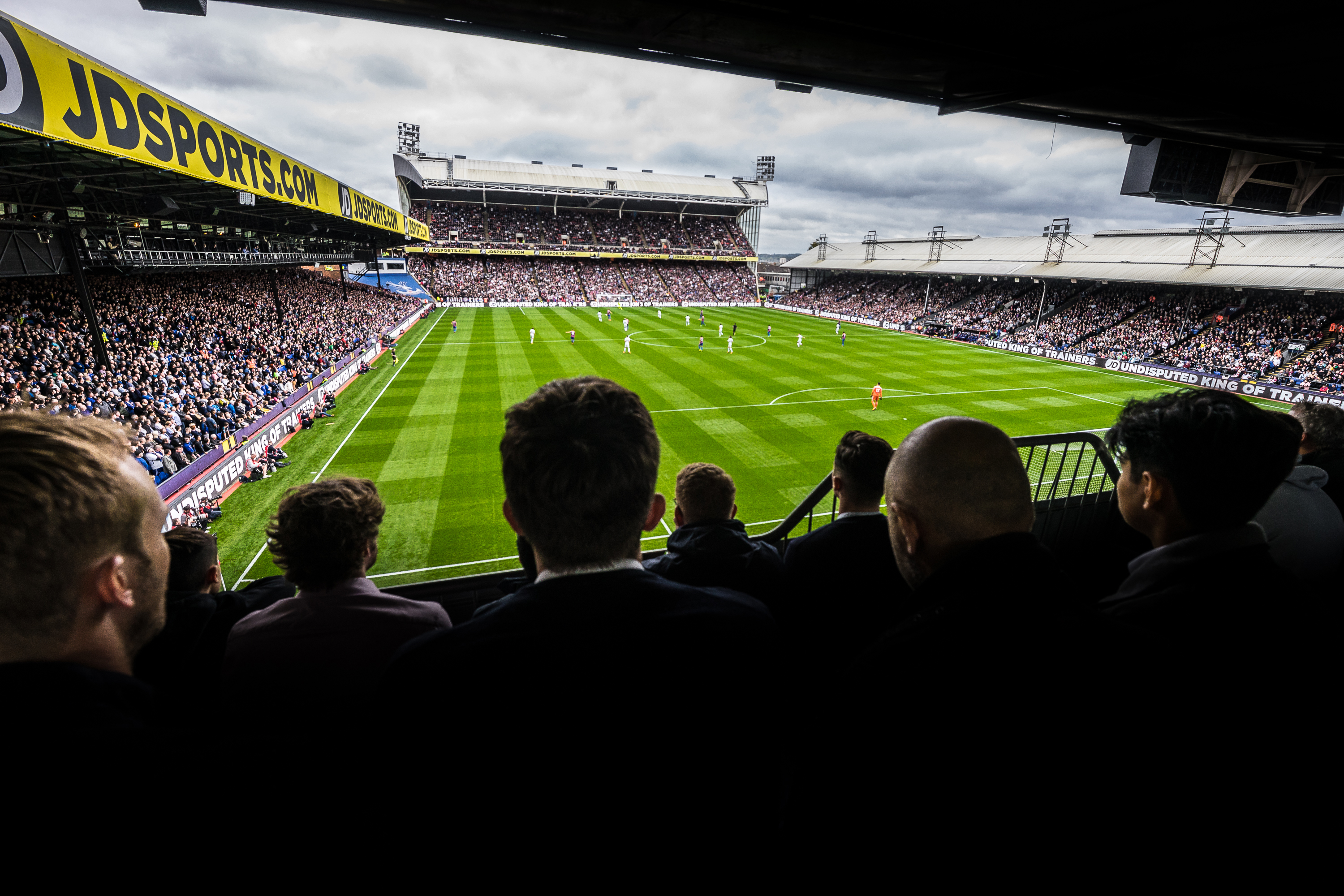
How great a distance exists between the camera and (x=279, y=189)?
61.0 feet

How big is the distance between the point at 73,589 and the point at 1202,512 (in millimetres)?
3491

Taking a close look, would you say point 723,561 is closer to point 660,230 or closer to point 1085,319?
point 1085,319

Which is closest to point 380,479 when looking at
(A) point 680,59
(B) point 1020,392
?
(A) point 680,59

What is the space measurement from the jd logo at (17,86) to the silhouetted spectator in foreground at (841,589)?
12.6 m

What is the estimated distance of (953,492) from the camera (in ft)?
5.82

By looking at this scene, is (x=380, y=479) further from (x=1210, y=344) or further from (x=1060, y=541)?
(x=1210, y=344)

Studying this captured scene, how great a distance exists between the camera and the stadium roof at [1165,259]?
Answer: 3475cm

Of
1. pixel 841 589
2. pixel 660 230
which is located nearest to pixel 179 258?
pixel 841 589

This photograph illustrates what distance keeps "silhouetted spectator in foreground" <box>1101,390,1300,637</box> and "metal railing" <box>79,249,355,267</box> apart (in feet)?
95.0

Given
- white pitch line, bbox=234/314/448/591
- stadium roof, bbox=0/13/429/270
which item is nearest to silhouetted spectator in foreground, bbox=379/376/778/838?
white pitch line, bbox=234/314/448/591

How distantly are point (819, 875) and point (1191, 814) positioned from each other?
902 millimetres

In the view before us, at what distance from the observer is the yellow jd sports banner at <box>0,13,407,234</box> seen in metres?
8.64

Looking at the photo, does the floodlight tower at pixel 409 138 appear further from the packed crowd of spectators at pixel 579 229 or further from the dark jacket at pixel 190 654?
the dark jacket at pixel 190 654

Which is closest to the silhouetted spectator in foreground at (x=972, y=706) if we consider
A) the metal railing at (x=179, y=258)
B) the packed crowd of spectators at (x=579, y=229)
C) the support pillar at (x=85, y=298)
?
the support pillar at (x=85, y=298)
